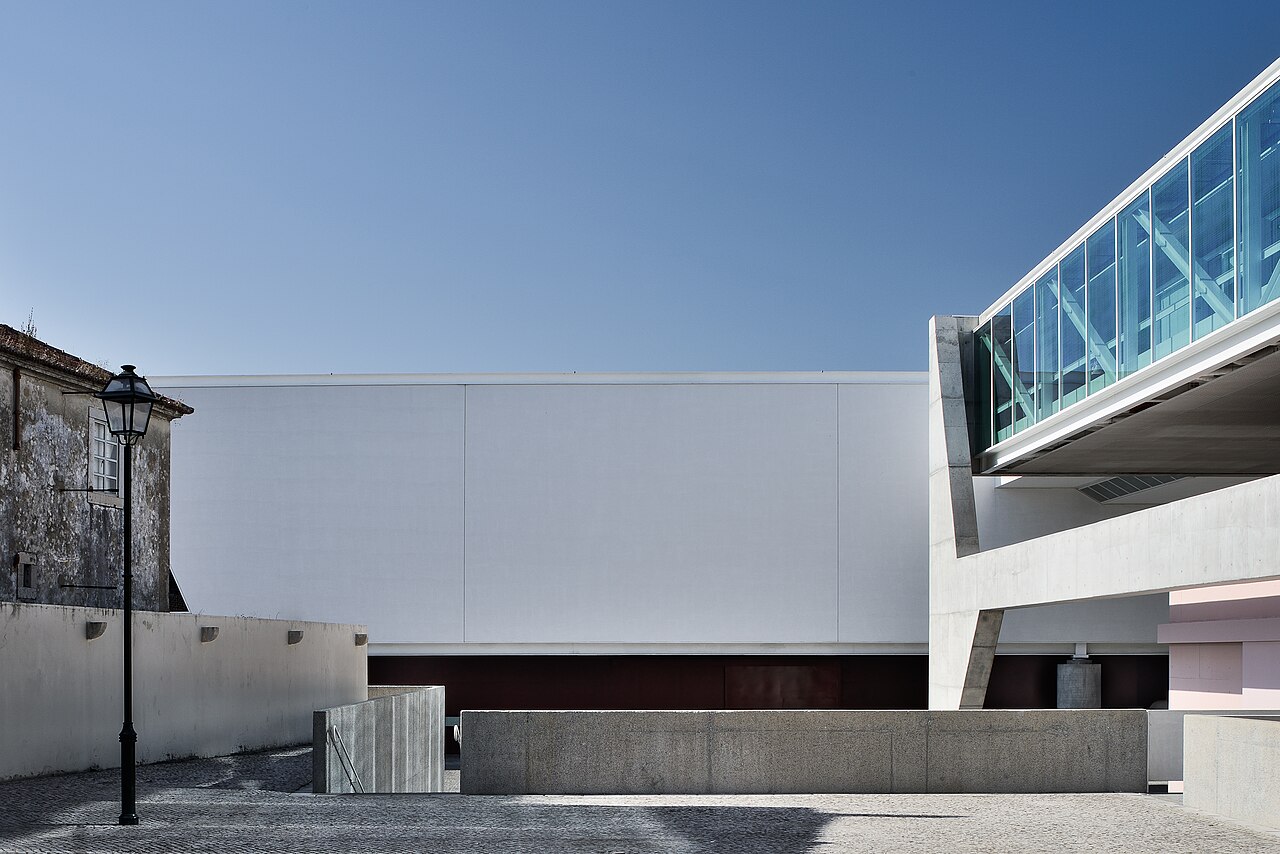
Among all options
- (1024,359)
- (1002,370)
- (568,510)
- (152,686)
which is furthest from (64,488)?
(1002,370)

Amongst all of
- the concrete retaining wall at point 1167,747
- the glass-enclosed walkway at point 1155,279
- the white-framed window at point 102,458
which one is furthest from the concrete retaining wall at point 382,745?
the glass-enclosed walkway at point 1155,279

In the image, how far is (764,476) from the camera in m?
34.7

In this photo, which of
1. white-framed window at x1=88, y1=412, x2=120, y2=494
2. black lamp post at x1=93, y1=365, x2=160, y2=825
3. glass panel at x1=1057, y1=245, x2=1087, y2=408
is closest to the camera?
black lamp post at x1=93, y1=365, x2=160, y2=825

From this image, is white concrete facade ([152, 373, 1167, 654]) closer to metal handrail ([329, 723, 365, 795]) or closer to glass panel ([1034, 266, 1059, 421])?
glass panel ([1034, 266, 1059, 421])

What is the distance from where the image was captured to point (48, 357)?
19219 mm

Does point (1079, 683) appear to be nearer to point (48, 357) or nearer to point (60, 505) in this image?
point (60, 505)

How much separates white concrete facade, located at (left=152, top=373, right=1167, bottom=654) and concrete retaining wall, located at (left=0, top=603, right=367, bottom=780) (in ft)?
33.6

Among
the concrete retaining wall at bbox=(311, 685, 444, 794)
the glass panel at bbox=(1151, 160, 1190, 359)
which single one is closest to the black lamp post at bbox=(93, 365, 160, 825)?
the concrete retaining wall at bbox=(311, 685, 444, 794)

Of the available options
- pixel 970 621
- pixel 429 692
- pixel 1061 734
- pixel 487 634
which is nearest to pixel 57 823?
pixel 1061 734

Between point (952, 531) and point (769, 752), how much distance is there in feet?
49.2

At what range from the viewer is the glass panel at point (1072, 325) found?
22641 millimetres

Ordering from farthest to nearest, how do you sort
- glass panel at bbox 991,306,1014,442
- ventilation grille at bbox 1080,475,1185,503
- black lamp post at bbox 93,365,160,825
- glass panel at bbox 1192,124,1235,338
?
1. ventilation grille at bbox 1080,475,1185,503
2. glass panel at bbox 991,306,1014,442
3. glass panel at bbox 1192,124,1235,338
4. black lamp post at bbox 93,365,160,825

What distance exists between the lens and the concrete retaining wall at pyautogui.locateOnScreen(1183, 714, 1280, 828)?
1259cm

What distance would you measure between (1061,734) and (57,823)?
1106 centimetres
